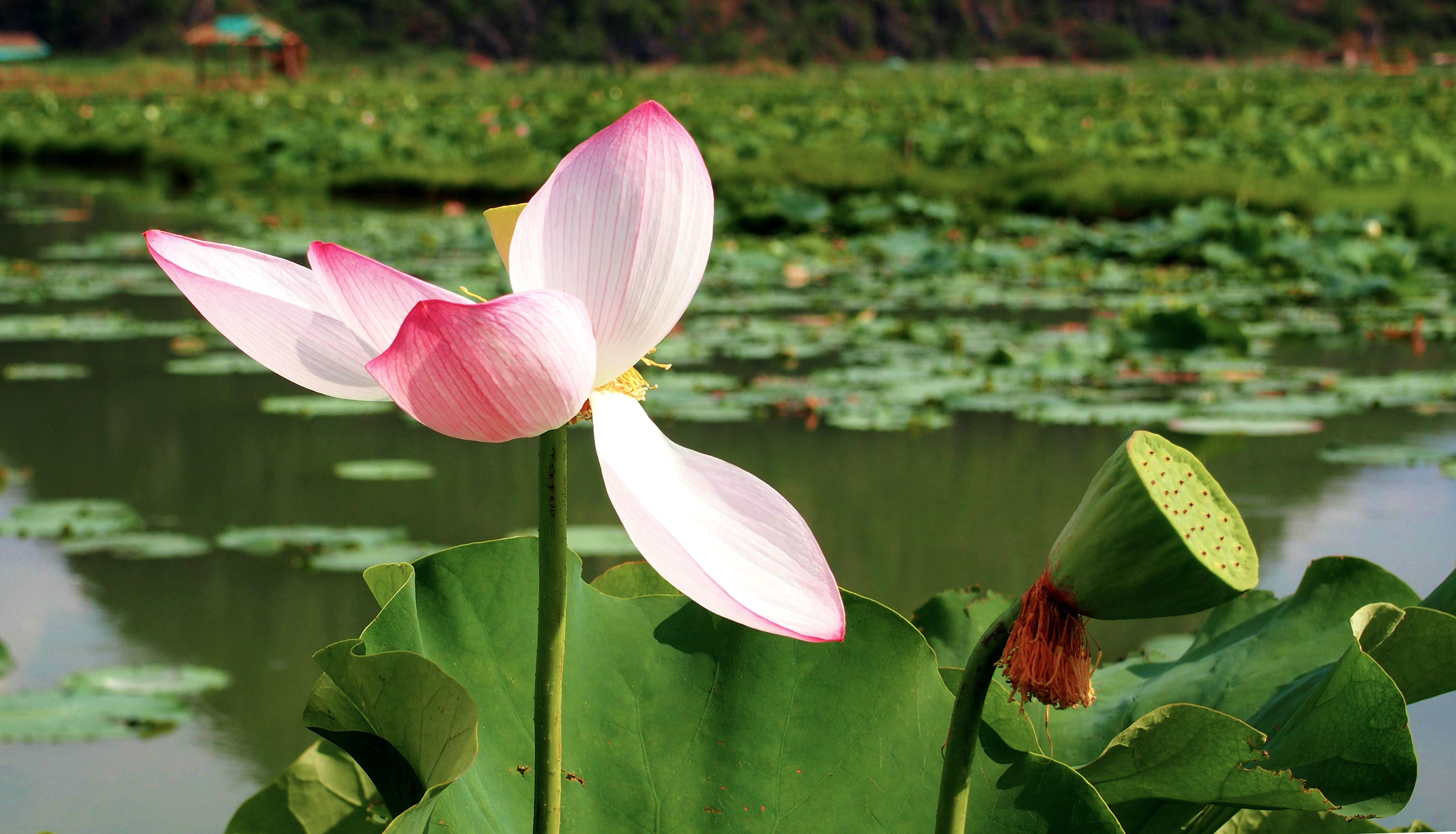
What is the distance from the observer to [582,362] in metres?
0.37

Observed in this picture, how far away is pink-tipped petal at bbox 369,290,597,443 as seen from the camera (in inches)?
13.7

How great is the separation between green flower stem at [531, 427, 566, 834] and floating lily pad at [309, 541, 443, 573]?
1497 millimetres

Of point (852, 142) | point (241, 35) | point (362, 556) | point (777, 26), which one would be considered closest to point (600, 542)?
point (362, 556)

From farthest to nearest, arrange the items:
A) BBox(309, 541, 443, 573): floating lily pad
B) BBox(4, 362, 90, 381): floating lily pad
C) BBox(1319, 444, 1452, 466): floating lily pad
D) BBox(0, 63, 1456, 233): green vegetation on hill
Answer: BBox(0, 63, 1456, 233): green vegetation on hill, BBox(4, 362, 90, 381): floating lily pad, BBox(1319, 444, 1452, 466): floating lily pad, BBox(309, 541, 443, 573): floating lily pad

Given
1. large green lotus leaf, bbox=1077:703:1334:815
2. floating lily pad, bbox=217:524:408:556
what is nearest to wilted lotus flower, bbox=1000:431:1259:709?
large green lotus leaf, bbox=1077:703:1334:815

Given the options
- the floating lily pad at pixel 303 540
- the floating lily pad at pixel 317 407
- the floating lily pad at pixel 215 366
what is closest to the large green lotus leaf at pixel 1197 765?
the floating lily pad at pixel 303 540

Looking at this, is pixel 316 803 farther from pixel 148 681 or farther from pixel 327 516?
pixel 327 516

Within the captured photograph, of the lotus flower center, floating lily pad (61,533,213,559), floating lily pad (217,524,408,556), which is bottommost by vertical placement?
floating lily pad (61,533,213,559)

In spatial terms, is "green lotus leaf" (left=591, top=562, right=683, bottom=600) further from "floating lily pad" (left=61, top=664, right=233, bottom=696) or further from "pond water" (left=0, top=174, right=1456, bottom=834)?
"floating lily pad" (left=61, top=664, right=233, bottom=696)

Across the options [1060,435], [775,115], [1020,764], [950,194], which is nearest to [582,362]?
[1020,764]

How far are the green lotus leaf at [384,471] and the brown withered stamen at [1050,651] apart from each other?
2.09 m

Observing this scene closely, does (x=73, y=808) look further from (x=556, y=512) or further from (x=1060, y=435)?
(x=1060, y=435)

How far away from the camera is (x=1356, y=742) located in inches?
19.8

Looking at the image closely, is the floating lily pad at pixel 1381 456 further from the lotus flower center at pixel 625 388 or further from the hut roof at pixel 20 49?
the hut roof at pixel 20 49
